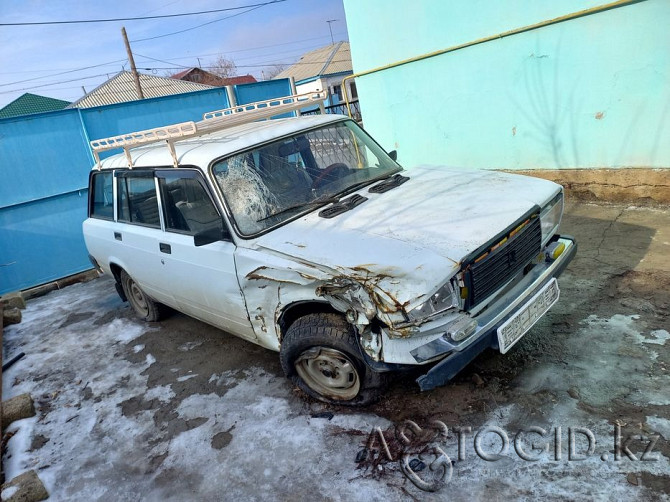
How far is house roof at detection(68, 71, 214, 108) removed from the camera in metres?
34.5

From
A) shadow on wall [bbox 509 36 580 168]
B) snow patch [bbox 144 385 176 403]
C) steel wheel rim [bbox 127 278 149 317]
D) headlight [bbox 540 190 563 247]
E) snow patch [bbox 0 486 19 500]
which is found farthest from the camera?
shadow on wall [bbox 509 36 580 168]

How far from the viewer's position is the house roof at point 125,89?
34469mm

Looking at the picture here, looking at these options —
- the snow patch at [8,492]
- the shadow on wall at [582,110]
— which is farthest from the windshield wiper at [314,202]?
the shadow on wall at [582,110]

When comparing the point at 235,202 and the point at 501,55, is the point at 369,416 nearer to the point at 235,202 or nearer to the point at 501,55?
the point at 235,202

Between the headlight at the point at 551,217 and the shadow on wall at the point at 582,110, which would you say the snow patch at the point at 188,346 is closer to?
the headlight at the point at 551,217

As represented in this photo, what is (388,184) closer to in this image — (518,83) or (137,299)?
(137,299)

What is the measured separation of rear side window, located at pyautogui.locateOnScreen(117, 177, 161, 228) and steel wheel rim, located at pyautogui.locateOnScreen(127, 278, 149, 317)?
36.8 inches

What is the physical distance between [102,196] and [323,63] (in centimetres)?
3520

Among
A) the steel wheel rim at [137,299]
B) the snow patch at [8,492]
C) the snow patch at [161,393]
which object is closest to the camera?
the snow patch at [8,492]

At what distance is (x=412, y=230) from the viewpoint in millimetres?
2727

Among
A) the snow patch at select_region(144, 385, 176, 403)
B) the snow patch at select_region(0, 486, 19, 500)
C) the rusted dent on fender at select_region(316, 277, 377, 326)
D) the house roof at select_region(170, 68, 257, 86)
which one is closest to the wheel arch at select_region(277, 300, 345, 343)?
the rusted dent on fender at select_region(316, 277, 377, 326)

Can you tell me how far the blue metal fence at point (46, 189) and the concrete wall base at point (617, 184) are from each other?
7.36 meters

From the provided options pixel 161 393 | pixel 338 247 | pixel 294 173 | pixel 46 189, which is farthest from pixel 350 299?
pixel 46 189

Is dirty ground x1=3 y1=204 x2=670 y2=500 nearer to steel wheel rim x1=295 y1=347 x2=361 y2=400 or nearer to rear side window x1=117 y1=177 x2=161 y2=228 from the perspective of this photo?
steel wheel rim x1=295 y1=347 x2=361 y2=400
